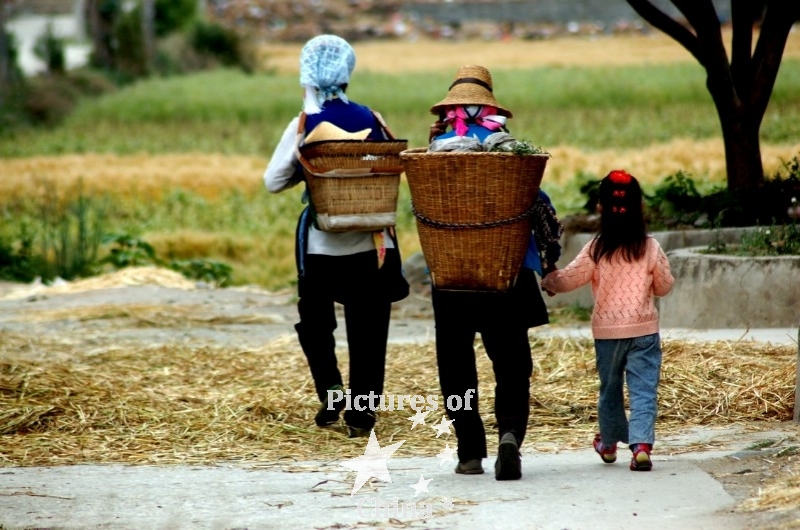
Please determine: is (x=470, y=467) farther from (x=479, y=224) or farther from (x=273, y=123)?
(x=273, y=123)

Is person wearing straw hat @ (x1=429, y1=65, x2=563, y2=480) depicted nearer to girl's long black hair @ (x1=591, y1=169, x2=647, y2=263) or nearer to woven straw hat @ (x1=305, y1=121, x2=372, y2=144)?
girl's long black hair @ (x1=591, y1=169, x2=647, y2=263)

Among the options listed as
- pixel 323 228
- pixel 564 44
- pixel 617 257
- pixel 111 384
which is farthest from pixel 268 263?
pixel 564 44

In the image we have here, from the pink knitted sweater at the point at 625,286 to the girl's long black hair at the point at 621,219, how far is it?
0.04 m

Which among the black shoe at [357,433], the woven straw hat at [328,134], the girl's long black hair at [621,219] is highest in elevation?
the woven straw hat at [328,134]

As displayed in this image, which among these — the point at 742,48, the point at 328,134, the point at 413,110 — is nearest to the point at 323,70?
the point at 328,134

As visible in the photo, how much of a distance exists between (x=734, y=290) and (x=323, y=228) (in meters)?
3.86

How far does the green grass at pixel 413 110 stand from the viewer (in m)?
30.4

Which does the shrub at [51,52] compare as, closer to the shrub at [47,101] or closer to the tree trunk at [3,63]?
the shrub at [47,101]

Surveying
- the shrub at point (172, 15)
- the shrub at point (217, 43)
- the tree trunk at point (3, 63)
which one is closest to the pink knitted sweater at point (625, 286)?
the tree trunk at point (3, 63)

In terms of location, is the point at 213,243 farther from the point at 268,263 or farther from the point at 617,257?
the point at 617,257

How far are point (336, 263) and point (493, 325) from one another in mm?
1447

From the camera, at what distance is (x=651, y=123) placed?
31.3 metres

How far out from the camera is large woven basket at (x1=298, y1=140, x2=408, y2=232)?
7391mm

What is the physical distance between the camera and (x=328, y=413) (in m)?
7.96
